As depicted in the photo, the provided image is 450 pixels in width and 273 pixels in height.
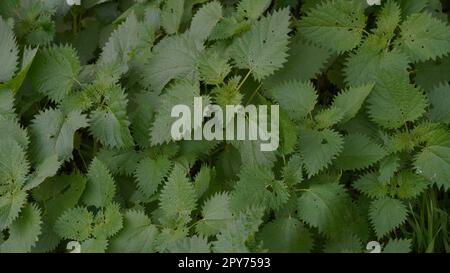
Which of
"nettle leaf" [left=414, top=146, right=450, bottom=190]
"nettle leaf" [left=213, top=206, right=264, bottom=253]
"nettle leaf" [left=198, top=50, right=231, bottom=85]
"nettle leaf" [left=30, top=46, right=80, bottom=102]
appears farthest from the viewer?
"nettle leaf" [left=30, top=46, right=80, bottom=102]

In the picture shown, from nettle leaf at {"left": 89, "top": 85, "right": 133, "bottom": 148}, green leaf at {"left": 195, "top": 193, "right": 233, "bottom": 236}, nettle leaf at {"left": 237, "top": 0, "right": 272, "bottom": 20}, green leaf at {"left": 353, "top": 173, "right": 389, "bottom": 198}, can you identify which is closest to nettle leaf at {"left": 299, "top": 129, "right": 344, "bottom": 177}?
green leaf at {"left": 353, "top": 173, "right": 389, "bottom": 198}

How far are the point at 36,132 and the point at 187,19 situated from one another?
0.54 metres

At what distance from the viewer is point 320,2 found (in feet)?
5.41

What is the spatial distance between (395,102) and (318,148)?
23cm

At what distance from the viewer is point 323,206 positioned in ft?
4.74

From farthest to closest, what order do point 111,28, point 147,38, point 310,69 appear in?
1. point 111,28
2. point 147,38
3. point 310,69

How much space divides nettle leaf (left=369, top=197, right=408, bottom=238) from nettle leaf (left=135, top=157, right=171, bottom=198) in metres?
0.55

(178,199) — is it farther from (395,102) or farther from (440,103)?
(440,103)

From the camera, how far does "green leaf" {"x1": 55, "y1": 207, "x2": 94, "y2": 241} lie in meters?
1.54

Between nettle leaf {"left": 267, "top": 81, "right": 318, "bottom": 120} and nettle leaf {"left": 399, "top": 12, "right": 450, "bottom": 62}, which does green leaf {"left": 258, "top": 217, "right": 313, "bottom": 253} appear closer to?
nettle leaf {"left": 267, "top": 81, "right": 318, "bottom": 120}

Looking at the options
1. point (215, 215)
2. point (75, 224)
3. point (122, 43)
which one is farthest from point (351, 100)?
point (75, 224)
